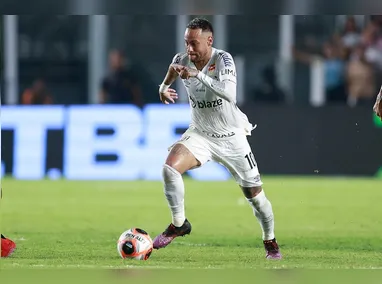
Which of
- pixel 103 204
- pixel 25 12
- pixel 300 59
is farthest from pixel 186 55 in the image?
pixel 300 59

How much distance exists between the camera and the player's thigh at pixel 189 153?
9.91m

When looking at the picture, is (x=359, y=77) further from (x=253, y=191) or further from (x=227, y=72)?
(x=227, y=72)

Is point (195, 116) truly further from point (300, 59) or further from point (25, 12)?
point (300, 59)

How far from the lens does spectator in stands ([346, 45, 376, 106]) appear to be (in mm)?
19984

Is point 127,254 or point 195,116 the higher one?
point 195,116

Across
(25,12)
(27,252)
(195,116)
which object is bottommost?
(27,252)

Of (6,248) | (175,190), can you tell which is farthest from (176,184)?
(6,248)

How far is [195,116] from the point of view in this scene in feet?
33.4

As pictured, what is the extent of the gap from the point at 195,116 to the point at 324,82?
10842 millimetres

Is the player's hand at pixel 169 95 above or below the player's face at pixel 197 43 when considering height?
below

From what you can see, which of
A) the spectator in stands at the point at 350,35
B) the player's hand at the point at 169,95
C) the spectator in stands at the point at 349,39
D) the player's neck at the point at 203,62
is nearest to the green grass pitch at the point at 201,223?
the player's hand at the point at 169,95

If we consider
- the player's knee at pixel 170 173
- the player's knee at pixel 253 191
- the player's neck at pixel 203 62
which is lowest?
the player's knee at pixel 253 191

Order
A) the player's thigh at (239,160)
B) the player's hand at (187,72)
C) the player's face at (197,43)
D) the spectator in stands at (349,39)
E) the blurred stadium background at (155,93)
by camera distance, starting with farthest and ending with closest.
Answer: the spectator in stands at (349,39), the blurred stadium background at (155,93), the player's thigh at (239,160), the player's face at (197,43), the player's hand at (187,72)

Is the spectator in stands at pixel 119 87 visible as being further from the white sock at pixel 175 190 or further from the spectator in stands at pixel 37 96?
the white sock at pixel 175 190
